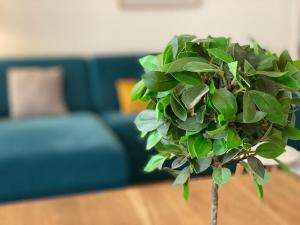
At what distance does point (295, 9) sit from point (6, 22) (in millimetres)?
2210

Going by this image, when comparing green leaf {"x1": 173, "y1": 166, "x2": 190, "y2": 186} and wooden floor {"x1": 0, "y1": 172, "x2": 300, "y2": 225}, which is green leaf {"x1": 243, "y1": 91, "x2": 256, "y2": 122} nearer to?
green leaf {"x1": 173, "y1": 166, "x2": 190, "y2": 186}

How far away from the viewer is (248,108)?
64 centimetres

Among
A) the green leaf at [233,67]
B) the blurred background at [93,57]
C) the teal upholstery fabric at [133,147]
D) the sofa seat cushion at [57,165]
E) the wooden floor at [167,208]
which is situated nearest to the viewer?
the green leaf at [233,67]

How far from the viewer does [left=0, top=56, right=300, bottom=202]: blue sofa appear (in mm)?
1987

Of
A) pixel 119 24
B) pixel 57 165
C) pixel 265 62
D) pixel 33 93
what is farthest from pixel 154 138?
pixel 119 24

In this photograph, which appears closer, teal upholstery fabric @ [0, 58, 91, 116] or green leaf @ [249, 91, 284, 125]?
green leaf @ [249, 91, 284, 125]

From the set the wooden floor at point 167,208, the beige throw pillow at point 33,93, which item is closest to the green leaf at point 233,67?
the wooden floor at point 167,208

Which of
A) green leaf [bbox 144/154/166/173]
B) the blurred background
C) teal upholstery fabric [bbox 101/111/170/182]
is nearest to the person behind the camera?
green leaf [bbox 144/154/166/173]

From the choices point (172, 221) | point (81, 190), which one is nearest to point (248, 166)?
point (172, 221)

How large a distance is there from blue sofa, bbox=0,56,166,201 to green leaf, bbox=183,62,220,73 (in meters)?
1.45

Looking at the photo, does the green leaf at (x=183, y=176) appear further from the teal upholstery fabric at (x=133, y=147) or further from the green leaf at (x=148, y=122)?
the teal upholstery fabric at (x=133, y=147)

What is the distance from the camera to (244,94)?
650mm

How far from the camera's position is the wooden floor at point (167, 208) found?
1051 millimetres

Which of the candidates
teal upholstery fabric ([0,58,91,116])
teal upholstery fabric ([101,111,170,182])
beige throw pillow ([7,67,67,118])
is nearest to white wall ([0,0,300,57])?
teal upholstery fabric ([0,58,91,116])
